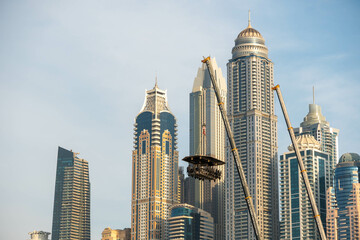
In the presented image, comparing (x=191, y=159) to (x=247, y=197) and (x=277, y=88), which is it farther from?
(x=277, y=88)

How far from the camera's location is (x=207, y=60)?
458 feet

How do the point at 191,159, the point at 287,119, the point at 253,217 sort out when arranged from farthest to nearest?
the point at 287,119
the point at 253,217
the point at 191,159

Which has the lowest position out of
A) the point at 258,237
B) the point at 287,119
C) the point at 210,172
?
the point at 258,237

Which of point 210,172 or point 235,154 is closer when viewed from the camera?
point 210,172

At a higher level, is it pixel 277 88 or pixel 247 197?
pixel 277 88

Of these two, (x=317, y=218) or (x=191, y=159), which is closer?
(x=191, y=159)

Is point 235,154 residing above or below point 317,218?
above

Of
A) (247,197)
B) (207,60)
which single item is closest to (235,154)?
(247,197)

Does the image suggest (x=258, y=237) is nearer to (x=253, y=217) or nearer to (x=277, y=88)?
(x=253, y=217)

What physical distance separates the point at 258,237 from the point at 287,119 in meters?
21.6

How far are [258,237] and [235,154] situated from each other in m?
13.5

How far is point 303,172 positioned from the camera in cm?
14350

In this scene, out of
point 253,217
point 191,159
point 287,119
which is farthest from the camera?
point 287,119

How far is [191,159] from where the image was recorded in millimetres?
126625
